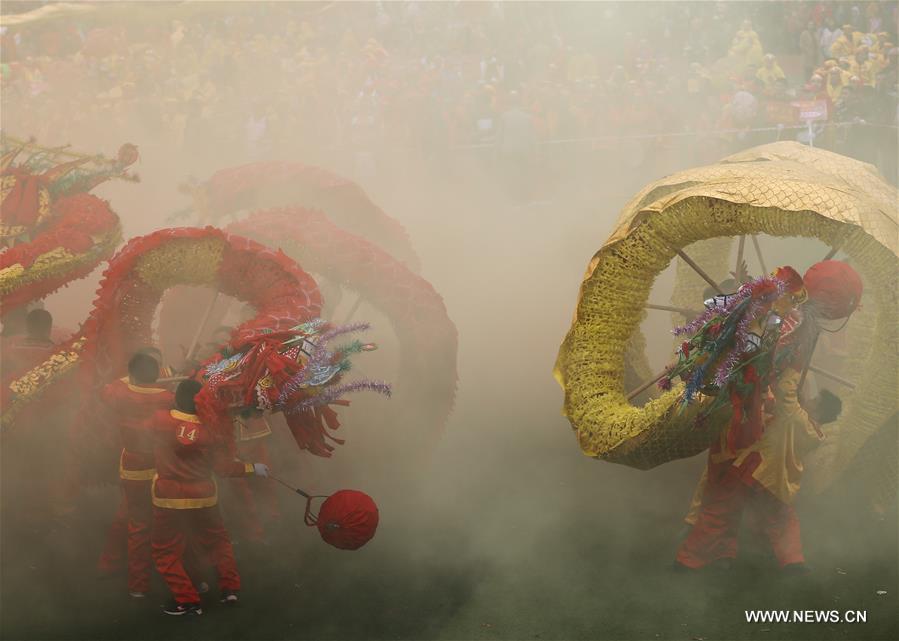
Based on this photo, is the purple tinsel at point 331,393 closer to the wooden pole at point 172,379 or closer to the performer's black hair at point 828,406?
the wooden pole at point 172,379

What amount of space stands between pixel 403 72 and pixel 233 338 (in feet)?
27.2

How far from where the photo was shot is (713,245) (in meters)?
7.42

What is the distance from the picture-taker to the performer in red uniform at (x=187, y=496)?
18.6 feet

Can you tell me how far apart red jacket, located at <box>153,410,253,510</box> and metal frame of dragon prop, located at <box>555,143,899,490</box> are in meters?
1.86

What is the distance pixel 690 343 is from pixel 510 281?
21.1 ft

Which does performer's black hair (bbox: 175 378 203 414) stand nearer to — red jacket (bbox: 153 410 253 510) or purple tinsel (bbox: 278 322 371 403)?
red jacket (bbox: 153 410 253 510)

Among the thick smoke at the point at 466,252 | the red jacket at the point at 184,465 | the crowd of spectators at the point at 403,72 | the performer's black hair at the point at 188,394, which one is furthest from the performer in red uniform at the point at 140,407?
the crowd of spectators at the point at 403,72

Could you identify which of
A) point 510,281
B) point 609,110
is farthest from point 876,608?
point 609,110

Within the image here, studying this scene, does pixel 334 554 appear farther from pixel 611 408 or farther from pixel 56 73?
pixel 56 73

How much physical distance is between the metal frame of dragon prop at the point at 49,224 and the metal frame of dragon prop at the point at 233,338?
495 mm

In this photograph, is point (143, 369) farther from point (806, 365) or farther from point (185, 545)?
point (806, 365)

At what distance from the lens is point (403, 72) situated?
44.2ft

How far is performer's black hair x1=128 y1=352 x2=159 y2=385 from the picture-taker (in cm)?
596

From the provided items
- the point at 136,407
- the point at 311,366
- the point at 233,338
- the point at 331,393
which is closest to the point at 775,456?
the point at 331,393
